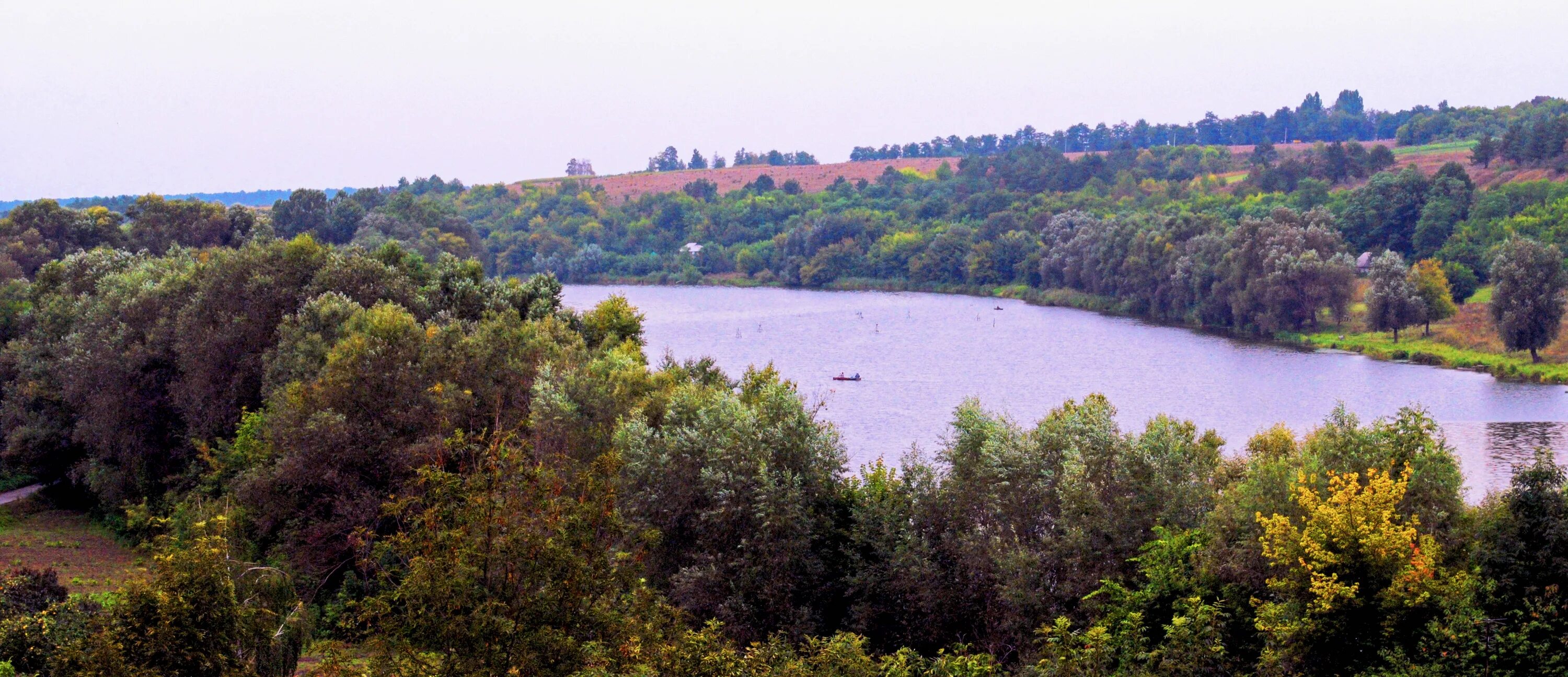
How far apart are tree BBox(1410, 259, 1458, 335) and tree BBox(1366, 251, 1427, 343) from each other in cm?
49

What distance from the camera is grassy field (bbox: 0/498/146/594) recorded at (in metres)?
32.7

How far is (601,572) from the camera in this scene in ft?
49.6

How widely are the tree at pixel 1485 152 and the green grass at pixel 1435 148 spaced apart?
1974cm

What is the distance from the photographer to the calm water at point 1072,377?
51719mm

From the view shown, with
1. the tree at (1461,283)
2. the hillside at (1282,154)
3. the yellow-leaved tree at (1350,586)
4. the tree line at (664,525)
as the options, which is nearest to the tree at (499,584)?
the tree line at (664,525)

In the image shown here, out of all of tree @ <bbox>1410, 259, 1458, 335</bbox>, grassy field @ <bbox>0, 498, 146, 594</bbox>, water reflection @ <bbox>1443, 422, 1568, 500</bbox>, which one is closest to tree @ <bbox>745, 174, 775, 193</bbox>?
tree @ <bbox>1410, 259, 1458, 335</bbox>

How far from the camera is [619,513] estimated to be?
61.6ft

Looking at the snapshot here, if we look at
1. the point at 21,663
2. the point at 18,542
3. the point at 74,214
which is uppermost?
the point at 74,214

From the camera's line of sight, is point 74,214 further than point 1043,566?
Yes

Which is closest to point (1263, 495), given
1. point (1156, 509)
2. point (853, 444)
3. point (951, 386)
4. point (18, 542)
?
point (1156, 509)

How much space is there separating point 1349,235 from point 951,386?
4660 cm

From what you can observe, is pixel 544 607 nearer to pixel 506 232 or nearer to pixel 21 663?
pixel 21 663

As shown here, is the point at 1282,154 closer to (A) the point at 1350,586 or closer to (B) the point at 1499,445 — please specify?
(B) the point at 1499,445

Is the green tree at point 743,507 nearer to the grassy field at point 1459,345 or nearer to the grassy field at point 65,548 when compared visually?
the grassy field at point 65,548
